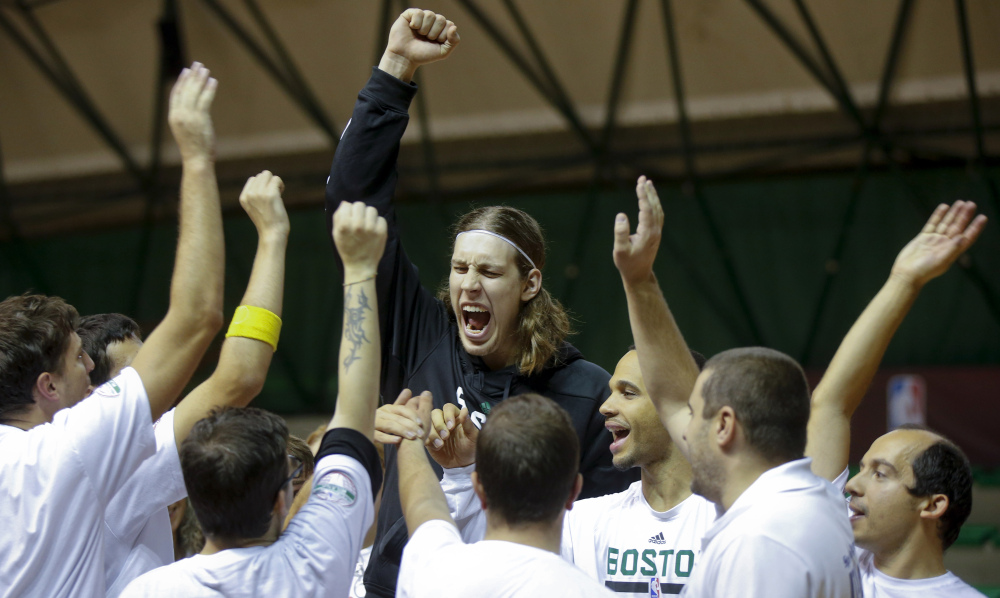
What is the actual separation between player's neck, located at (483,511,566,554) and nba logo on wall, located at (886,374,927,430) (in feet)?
37.3

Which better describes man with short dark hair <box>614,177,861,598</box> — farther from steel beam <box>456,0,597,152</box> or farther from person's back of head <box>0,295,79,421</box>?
steel beam <box>456,0,597,152</box>

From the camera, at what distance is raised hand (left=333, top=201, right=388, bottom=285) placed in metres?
2.75

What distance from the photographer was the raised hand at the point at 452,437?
306cm

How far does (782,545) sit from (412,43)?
7.63ft

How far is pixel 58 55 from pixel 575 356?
1411 cm

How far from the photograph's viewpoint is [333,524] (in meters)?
2.58

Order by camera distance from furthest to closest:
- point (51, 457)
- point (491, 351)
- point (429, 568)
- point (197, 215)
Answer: point (491, 351), point (197, 215), point (51, 457), point (429, 568)

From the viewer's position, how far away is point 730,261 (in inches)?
562

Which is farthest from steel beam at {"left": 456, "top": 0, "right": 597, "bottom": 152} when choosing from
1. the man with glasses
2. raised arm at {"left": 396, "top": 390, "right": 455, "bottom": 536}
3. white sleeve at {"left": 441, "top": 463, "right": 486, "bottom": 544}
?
the man with glasses

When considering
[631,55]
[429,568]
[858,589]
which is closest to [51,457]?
[429,568]

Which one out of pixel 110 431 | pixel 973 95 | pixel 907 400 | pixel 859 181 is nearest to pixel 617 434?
pixel 110 431

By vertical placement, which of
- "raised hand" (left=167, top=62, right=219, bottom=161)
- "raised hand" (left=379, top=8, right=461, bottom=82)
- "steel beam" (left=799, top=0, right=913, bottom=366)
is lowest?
"raised hand" (left=167, top=62, right=219, bottom=161)

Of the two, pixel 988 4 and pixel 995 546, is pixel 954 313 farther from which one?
pixel 995 546

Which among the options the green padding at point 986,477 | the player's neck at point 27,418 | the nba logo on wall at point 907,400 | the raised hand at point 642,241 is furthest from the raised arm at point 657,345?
the nba logo on wall at point 907,400
